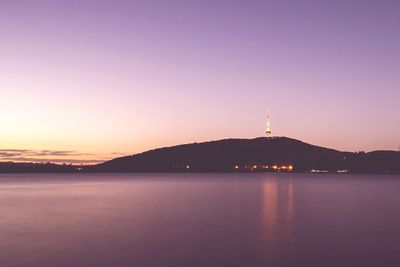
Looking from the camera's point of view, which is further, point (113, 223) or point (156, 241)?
point (113, 223)

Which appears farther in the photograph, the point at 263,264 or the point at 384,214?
the point at 384,214

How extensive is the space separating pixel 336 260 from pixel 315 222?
50.0 feet

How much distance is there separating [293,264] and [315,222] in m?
16.4

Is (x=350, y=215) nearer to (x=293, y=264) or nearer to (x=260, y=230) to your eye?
(x=260, y=230)

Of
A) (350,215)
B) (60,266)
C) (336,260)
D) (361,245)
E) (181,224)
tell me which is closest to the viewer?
(60,266)

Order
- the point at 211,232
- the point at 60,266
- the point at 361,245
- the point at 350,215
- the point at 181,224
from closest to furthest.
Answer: the point at 60,266 → the point at 361,245 → the point at 211,232 → the point at 181,224 → the point at 350,215

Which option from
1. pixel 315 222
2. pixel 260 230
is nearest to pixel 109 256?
pixel 260 230

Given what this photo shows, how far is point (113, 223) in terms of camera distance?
34531mm

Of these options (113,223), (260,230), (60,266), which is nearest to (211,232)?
(260,230)

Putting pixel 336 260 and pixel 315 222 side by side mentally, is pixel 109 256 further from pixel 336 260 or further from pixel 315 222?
pixel 315 222

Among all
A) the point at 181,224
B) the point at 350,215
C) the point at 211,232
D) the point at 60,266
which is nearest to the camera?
the point at 60,266

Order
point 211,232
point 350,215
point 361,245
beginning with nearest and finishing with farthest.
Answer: point 361,245 < point 211,232 < point 350,215

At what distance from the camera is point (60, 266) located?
19.2m

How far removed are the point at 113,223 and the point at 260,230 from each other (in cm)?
1144
